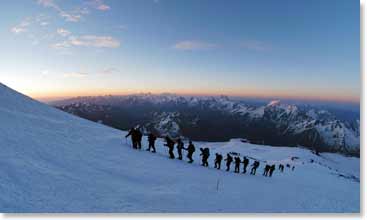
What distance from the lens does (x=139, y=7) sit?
10930mm

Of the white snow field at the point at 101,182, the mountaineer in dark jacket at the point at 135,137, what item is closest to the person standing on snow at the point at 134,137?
the mountaineer in dark jacket at the point at 135,137

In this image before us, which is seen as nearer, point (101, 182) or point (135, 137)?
point (101, 182)

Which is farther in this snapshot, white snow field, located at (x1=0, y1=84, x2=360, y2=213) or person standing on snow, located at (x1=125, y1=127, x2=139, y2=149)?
person standing on snow, located at (x1=125, y1=127, x2=139, y2=149)

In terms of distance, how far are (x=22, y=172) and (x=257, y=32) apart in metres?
9.32

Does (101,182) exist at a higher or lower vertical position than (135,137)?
lower

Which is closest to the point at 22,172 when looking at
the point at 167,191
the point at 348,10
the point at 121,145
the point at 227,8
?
the point at 167,191

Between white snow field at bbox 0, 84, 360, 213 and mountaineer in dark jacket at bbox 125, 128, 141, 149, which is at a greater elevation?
mountaineer in dark jacket at bbox 125, 128, 141, 149

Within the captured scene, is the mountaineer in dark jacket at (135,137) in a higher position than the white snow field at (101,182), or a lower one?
higher

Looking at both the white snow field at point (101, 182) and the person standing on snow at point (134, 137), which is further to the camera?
the person standing on snow at point (134, 137)

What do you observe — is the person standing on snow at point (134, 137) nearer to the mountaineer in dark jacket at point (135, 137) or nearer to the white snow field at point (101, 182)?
the mountaineer in dark jacket at point (135, 137)

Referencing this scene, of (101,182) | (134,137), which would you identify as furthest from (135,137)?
(101,182)

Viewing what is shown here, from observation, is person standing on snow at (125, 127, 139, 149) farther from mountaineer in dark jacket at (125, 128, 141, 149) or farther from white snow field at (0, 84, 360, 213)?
white snow field at (0, 84, 360, 213)

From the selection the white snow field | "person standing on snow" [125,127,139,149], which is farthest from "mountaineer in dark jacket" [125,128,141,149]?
the white snow field

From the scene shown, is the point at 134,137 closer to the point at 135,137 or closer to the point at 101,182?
the point at 135,137
